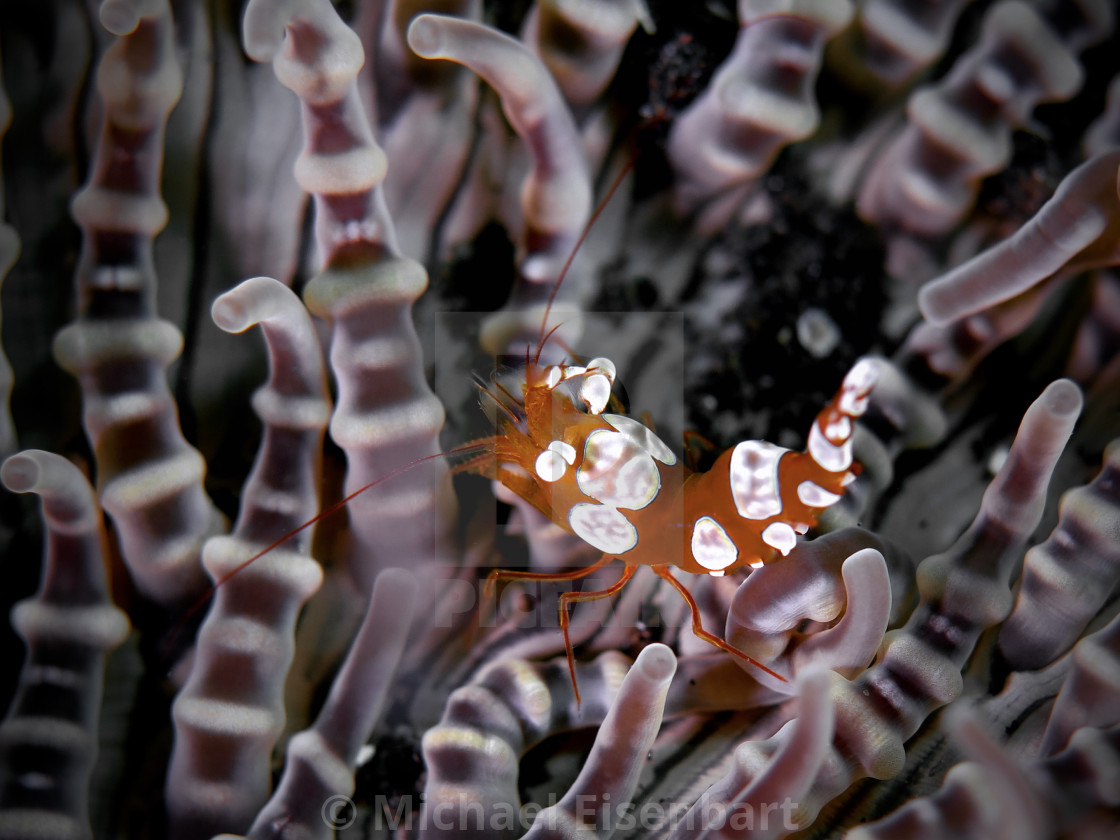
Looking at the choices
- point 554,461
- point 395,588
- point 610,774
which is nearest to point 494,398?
point 554,461

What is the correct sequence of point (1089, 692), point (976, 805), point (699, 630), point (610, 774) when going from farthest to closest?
point (699, 630), point (610, 774), point (1089, 692), point (976, 805)

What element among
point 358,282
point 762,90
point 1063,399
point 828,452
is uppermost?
point 762,90

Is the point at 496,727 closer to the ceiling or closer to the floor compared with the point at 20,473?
closer to the floor

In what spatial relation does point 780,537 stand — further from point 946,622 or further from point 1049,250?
point 1049,250

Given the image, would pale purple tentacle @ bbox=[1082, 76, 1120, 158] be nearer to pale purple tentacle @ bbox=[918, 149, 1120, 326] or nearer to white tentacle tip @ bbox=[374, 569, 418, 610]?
pale purple tentacle @ bbox=[918, 149, 1120, 326]

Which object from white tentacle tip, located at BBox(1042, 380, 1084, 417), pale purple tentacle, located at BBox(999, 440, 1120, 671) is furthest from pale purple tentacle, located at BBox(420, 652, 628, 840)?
white tentacle tip, located at BBox(1042, 380, 1084, 417)

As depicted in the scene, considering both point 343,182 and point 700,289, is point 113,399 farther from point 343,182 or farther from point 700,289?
point 700,289

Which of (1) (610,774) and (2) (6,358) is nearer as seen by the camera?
(1) (610,774)
